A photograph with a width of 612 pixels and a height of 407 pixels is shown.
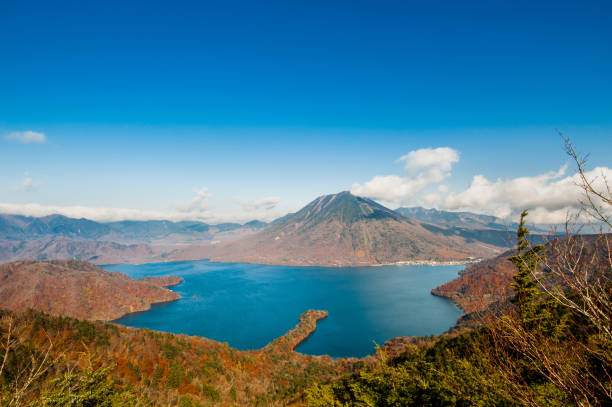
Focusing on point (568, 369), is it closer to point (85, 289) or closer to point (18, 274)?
point (85, 289)

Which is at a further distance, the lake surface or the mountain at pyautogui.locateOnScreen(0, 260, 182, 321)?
the mountain at pyautogui.locateOnScreen(0, 260, 182, 321)

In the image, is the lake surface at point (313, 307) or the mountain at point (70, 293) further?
the mountain at point (70, 293)

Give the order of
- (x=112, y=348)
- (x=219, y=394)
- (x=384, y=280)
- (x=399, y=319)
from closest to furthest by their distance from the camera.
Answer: (x=219, y=394) < (x=112, y=348) < (x=399, y=319) < (x=384, y=280)

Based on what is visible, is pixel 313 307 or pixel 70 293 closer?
pixel 70 293

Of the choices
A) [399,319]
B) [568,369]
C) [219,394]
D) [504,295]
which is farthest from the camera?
[399,319]

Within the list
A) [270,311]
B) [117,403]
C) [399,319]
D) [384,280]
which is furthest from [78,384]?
[384,280]
